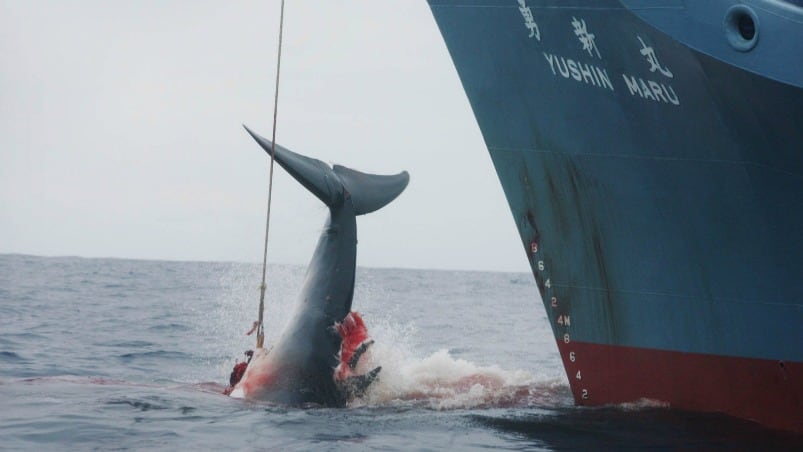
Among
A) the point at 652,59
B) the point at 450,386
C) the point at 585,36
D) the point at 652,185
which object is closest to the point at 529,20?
the point at 585,36

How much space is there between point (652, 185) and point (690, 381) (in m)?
1.96

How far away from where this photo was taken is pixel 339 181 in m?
11.8

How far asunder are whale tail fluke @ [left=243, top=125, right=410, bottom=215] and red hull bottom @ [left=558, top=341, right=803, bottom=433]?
2.81m

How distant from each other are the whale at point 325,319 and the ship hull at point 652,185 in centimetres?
182

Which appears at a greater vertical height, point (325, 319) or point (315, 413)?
point (325, 319)

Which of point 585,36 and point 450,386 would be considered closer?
point 585,36

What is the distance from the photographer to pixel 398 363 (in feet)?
42.9

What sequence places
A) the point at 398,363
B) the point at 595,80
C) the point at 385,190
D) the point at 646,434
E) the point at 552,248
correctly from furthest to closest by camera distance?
the point at 398,363, the point at 385,190, the point at 552,248, the point at 595,80, the point at 646,434

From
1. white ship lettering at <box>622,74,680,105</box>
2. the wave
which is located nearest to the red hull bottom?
the wave

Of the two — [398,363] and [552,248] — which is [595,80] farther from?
[398,363]

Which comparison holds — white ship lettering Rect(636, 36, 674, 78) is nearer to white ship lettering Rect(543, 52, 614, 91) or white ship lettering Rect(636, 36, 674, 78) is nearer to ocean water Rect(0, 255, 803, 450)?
white ship lettering Rect(543, 52, 614, 91)

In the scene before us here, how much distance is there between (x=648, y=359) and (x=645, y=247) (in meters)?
1.17

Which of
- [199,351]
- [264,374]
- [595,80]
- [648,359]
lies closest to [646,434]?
[648,359]

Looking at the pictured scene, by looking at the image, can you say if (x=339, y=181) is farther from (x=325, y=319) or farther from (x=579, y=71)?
(x=579, y=71)
